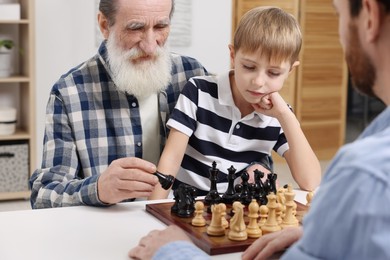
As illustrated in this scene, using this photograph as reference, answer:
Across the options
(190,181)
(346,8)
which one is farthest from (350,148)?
(190,181)

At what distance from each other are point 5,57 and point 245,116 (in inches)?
107

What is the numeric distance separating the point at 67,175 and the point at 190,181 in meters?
0.39

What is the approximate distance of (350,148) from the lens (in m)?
0.80

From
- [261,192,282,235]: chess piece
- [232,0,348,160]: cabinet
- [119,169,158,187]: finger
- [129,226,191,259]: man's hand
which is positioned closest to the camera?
[129,226,191,259]: man's hand

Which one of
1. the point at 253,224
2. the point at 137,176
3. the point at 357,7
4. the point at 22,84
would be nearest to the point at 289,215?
the point at 253,224

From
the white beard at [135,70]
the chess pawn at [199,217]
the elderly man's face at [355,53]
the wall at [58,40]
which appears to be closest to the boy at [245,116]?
the white beard at [135,70]

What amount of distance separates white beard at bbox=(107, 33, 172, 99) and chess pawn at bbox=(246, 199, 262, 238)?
0.82m

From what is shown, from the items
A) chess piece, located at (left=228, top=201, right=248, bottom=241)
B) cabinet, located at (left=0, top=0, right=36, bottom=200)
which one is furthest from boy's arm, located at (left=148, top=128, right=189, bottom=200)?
cabinet, located at (left=0, top=0, right=36, bottom=200)

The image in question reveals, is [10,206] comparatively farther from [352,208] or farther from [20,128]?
[352,208]

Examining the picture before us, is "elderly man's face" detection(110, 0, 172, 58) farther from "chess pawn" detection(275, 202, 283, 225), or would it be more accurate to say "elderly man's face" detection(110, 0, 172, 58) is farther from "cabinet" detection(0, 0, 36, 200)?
"cabinet" detection(0, 0, 36, 200)

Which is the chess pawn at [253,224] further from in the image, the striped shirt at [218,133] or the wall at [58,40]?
the wall at [58,40]

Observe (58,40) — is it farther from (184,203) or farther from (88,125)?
(184,203)

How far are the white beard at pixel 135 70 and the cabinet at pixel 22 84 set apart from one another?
7.30ft

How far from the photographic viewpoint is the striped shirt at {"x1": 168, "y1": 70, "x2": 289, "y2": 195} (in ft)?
6.68
